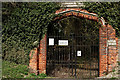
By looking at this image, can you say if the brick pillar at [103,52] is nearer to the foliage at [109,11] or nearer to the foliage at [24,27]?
the foliage at [109,11]

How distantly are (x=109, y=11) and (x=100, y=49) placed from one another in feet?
5.93

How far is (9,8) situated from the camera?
8.17 meters

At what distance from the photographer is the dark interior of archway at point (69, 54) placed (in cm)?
780

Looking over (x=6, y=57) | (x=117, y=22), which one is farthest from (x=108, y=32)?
(x=6, y=57)

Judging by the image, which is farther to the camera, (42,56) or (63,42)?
(63,42)

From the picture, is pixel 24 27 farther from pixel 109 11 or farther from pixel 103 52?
pixel 109 11

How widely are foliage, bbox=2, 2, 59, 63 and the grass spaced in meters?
0.35

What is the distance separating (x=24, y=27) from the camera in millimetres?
7609

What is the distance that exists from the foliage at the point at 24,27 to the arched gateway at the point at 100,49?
1.23 feet

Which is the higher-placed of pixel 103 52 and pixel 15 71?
pixel 103 52

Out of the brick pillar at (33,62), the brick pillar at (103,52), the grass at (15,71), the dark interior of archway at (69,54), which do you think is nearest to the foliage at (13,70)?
the grass at (15,71)

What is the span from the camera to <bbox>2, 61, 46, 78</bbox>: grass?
6723 millimetres

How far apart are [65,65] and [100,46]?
84.6 inches

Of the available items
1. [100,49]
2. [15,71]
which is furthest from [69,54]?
[15,71]
